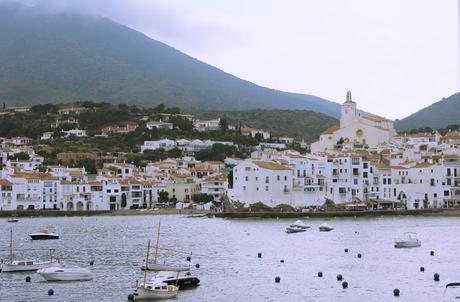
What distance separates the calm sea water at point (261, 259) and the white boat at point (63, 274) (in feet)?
1.65

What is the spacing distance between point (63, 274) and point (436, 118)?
6439 inches

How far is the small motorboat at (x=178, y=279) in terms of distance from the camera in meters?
31.1

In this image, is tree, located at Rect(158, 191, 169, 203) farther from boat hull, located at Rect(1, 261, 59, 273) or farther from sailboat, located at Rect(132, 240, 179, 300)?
sailboat, located at Rect(132, 240, 179, 300)

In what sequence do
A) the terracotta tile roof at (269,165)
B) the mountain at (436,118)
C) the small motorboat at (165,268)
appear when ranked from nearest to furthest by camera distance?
the small motorboat at (165,268) < the terracotta tile roof at (269,165) < the mountain at (436,118)

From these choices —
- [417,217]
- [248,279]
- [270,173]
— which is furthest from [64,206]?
[248,279]

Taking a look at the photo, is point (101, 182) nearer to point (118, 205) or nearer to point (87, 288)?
point (118, 205)

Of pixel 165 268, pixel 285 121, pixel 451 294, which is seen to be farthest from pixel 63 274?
pixel 285 121

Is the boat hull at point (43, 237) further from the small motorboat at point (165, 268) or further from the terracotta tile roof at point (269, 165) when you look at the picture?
the terracotta tile roof at point (269, 165)

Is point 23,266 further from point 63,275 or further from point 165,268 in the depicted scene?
point 165,268

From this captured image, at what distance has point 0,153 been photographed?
11488 cm

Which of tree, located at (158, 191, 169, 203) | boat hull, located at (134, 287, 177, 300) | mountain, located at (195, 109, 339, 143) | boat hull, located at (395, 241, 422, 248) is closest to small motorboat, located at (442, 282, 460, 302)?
boat hull, located at (134, 287, 177, 300)

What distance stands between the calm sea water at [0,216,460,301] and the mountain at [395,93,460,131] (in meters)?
113

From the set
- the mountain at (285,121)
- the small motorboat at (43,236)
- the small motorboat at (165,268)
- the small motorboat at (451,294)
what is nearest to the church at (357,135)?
the mountain at (285,121)

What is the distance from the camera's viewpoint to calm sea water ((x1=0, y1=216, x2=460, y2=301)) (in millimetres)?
31078
